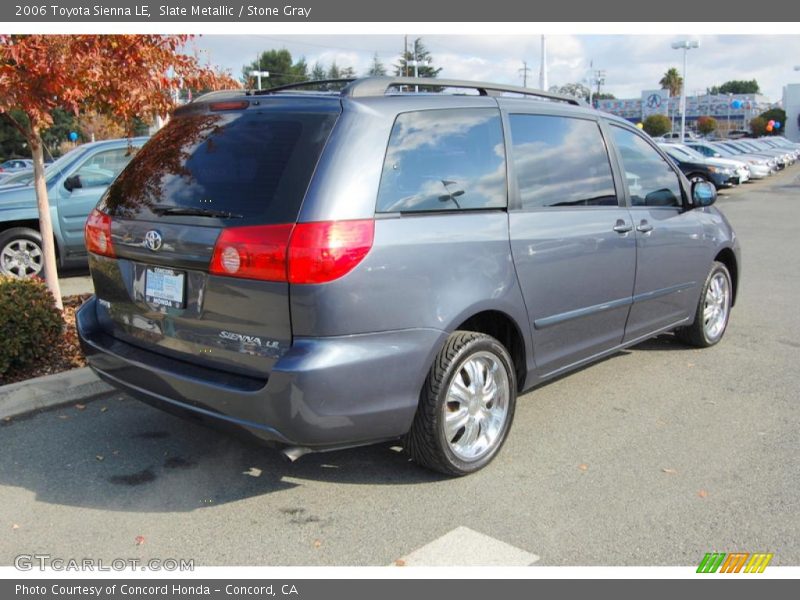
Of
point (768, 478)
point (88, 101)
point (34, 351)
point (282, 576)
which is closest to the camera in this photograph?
point (282, 576)

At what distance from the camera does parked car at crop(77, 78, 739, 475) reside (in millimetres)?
3172

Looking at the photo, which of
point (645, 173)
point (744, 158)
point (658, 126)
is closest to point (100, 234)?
point (645, 173)

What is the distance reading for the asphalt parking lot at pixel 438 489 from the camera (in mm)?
3215

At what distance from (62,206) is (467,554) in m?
7.41

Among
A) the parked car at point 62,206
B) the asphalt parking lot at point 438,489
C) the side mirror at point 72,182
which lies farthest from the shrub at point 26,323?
the side mirror at point 72,182

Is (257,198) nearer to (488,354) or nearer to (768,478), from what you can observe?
(488,354)

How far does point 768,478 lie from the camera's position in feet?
12.5

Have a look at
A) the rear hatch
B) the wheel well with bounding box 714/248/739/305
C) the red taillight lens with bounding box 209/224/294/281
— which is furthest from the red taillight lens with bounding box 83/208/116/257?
the wheel well with bounding box 714/248/739/305

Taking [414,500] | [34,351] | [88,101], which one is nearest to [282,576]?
[414,500]

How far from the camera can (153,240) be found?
3533mm

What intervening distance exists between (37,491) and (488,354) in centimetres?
233

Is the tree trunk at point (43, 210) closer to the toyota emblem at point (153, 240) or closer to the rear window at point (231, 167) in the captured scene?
the rear window at point (231, 167)

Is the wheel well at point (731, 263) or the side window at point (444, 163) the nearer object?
the side window at point (444, 163)

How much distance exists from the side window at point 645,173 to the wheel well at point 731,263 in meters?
0.99
